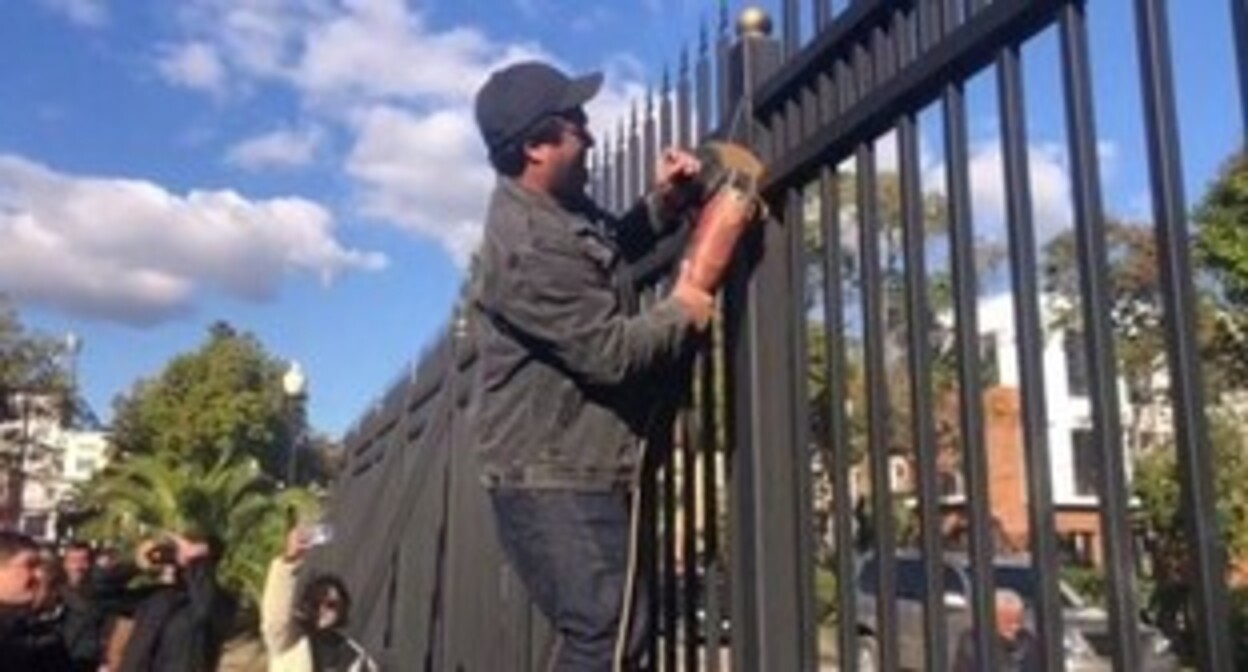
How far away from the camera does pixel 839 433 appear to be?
2682 millimetres

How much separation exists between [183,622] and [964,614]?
5.28 meters

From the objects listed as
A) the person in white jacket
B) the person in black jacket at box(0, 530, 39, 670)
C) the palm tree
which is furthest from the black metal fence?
the palm tree

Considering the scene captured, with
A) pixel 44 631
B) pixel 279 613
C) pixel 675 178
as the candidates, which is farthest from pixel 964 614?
pixel 279 613

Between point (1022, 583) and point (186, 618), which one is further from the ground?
point (1022, 583)

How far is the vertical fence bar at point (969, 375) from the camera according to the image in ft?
7.23

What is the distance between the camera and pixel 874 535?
254 centimetres

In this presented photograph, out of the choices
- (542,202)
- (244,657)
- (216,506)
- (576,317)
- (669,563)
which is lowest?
(244,657)

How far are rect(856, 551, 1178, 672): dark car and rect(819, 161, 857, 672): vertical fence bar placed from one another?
0.04 metres

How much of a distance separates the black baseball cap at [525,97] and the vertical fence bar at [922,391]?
0.73m

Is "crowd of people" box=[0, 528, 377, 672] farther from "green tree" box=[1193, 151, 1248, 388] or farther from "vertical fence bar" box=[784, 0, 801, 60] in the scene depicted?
"green tree" box=[1193, 151, 1248, 388]

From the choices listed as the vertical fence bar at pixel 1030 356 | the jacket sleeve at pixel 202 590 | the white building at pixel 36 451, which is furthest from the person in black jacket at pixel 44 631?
the white building at pixel 36 451

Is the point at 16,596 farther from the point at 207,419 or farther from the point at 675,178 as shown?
the point at 207,419

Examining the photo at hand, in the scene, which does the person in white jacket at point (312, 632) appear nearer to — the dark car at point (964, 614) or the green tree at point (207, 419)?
the dark car at point (964, 614)

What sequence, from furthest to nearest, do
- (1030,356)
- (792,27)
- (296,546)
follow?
(296,546), (792,27), (1030,356)
